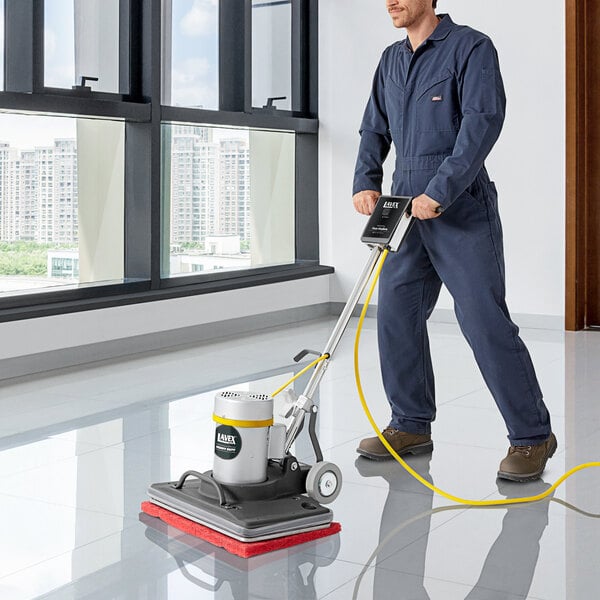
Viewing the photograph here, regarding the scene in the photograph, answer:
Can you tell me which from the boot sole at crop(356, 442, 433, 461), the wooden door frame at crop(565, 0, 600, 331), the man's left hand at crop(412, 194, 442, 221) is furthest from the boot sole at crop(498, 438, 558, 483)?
the wooden door frame at crop(565, 0, 600, 331)

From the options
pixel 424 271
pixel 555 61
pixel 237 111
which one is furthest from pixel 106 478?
pixel 555 61

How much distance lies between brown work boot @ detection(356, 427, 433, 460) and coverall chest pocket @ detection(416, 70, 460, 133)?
0.88 meters

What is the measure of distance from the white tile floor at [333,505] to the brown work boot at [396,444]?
0.16 feet

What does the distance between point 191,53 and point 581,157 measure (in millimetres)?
2083

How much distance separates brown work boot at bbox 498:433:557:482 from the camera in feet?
9.00

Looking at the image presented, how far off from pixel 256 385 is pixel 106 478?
1.33 metres

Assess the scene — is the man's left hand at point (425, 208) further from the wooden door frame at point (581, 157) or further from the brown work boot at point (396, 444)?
the wooden door frame at point (581, 157)

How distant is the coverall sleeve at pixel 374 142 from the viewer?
295 centimetres

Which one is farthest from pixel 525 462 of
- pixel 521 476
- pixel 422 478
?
pixel 422 478

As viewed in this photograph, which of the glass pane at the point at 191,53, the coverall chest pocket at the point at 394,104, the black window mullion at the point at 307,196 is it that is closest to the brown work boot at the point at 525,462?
the coverall chest pocket at the point at 394,104

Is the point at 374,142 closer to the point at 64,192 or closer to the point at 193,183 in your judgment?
the point at 64,192

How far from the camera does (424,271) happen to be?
2904 millimetres

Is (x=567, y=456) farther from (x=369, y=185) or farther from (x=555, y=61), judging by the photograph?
(x=555, y=61)

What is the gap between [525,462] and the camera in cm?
276
